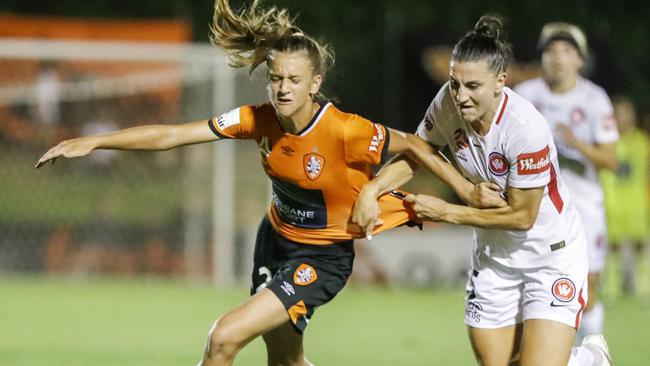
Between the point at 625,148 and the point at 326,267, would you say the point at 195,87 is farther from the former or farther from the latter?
the point at 326,267

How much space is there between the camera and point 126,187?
45.3 ft

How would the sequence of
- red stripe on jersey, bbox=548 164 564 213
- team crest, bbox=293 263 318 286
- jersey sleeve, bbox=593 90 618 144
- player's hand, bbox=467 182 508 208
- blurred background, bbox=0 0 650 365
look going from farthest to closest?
Result: blurred background, bbox=0 0 650 365, jersey sleeve, bbox=593 90 618 144, team crest, bbox=293 263 318 286, red stripe on jersey, bbox=548 164 564 213, player's hand, bbox=467 182 508 208

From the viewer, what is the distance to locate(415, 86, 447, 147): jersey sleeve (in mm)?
5445

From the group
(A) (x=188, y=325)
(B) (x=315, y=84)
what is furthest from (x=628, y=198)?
(B) (x=315, y=84)

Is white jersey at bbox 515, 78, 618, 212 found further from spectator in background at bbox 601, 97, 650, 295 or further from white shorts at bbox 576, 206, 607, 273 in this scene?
spectator in background at bbox 601, 97, 650, 295

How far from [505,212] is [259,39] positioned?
1.44m

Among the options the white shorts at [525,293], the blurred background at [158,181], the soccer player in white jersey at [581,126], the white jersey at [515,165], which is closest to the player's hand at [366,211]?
the white jersey at [515,165]

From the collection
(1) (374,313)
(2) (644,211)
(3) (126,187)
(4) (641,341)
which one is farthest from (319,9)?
(4) (641,341)

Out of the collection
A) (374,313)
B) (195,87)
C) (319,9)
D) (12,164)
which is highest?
(319,9)

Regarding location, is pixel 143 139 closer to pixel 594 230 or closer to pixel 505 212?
pixel 505 212

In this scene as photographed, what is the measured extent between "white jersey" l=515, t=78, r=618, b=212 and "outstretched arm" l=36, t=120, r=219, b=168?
2.85m

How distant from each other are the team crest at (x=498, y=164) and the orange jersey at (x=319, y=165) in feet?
1.67

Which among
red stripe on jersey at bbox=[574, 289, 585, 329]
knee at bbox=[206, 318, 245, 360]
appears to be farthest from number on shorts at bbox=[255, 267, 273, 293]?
red stripe on jersey at bbox=[574, 289, 585, 329]

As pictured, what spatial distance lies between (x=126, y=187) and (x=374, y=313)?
13.9 feet
